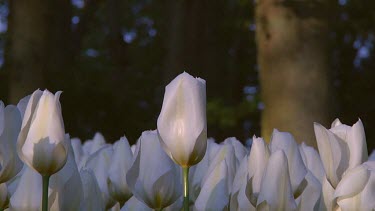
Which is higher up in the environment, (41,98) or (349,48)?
(349,48)

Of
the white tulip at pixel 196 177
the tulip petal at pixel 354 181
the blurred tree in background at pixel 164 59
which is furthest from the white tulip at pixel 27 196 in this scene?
the blurred tree in background at pixel 164 59

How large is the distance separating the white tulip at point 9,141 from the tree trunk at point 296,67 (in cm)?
294

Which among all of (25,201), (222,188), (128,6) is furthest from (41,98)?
(128,6)

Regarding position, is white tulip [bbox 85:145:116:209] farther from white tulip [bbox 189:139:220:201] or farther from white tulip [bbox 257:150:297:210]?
white tulip [bbox 257:150:297:210]

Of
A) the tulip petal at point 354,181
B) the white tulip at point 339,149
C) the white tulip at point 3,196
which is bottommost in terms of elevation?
the white tulip at point 3,196

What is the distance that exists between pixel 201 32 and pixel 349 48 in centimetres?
772

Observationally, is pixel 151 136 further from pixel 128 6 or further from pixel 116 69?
pixel 128 6

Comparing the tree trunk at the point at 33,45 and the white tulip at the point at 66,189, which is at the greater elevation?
the tree trunk at the point at 33,45

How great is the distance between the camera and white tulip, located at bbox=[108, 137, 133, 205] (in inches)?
70.0

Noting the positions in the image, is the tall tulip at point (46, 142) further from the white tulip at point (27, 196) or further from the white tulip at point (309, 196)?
the white tulip at point (309, 196)

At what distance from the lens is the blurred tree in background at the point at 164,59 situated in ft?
20.4

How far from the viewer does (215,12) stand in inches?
513

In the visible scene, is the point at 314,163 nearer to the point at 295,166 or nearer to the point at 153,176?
the point at 295,166

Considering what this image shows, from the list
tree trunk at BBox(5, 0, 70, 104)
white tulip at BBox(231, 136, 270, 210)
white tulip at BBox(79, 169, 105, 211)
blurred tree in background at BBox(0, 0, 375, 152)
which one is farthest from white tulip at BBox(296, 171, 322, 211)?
tree trunk at BBox(5, 0, 70, 104)
